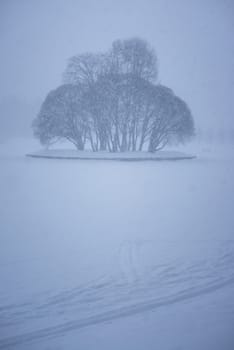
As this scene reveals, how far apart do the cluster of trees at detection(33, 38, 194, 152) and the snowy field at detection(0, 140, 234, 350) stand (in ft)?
56.5

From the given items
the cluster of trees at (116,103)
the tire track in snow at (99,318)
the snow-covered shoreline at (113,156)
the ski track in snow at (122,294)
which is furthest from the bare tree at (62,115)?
the tire track in snow at (99,318)

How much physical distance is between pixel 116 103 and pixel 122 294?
21.7 m

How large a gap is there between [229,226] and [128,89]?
1948 centimetres

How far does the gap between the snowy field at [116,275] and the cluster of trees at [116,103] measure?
1722 cm

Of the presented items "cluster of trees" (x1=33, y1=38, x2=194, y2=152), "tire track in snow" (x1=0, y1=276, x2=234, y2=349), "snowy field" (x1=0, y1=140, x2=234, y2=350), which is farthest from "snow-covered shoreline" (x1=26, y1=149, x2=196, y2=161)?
"tire track in snow" (x1=0, y1=276, x2=234, y2=349)

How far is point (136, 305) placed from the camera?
334cm

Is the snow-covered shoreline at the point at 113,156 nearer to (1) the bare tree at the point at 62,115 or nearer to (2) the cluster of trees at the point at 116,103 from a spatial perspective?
(2) the cluster of trees at the point at 116,103

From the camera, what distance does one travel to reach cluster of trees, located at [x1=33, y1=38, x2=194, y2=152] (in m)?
24.2

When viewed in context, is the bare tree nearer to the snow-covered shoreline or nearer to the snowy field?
the snow-covered shoreline

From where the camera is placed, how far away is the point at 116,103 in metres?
24.2

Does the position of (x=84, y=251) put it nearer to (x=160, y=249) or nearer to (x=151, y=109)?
(x=160, y=249)

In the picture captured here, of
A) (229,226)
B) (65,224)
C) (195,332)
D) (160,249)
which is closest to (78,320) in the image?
(195,332)

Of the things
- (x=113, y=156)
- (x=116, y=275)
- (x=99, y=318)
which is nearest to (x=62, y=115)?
(x=113, y=156)

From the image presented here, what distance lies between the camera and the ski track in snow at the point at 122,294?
3045mm
